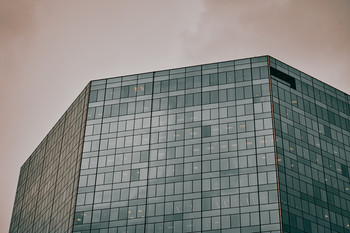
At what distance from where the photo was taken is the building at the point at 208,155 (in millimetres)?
105938

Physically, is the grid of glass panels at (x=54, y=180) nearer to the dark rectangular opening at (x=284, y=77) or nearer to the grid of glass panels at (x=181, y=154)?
the grid of glass panels at (x=181, y=154)

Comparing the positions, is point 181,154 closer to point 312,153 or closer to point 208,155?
point 208,155

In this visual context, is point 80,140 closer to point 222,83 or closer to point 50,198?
point 50,198

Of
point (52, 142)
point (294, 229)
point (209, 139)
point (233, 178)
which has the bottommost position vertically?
point (294, 229)

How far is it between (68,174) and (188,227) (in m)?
29.7

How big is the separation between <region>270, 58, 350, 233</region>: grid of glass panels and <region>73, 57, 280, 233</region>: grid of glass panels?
2.51 meters

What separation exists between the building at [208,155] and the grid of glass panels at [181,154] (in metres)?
0.18

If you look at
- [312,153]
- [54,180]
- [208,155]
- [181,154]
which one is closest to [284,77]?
[312,153]

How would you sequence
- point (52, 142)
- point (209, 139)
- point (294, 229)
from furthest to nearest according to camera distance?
1. point (52, 142)
2. point (209, 139)
3. point (294, 229)

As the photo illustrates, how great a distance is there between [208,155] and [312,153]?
18.0 meters

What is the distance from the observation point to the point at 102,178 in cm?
11588

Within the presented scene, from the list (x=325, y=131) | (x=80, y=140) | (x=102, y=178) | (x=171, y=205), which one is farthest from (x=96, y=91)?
(x=325, y=131)

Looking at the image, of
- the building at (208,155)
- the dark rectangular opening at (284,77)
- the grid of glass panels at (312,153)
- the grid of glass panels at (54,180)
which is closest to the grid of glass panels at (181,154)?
the building at (208,155)

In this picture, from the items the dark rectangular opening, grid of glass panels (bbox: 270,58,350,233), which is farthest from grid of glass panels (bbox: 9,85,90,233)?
grid of glass panels (bbox: 270,58,350,233)
